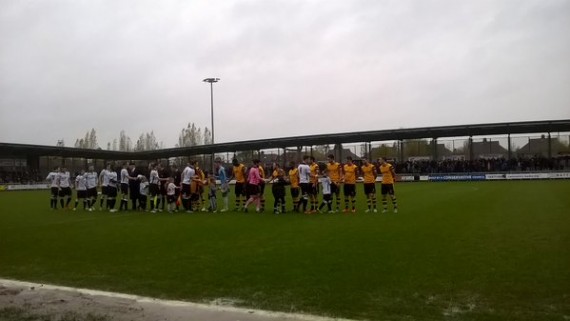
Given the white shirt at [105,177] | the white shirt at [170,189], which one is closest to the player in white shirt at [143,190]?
the white shirt at [170,189]

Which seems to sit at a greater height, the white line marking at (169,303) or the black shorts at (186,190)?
the black shorts at (186,190)

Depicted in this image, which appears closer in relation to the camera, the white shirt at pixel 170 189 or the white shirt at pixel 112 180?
the white shirt at pixel 170 189

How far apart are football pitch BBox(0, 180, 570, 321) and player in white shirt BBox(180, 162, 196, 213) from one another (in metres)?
4.64

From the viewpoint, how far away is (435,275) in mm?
7410

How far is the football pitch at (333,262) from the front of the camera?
242 inches

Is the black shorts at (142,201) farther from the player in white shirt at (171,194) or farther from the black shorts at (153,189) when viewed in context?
the player in white shirt at (171,194)

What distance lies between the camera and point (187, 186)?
19859mm

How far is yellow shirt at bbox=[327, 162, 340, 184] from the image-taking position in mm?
18812

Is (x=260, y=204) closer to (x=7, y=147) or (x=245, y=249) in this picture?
(x=245, y=249)

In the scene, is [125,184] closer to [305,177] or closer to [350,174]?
[305,177]

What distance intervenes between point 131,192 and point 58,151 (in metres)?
40.4

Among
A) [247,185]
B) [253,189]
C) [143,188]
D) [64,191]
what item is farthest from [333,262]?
[64,191]

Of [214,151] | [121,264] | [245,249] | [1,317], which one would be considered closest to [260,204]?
[245,249]

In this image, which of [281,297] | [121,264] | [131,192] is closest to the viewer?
[281,297]
